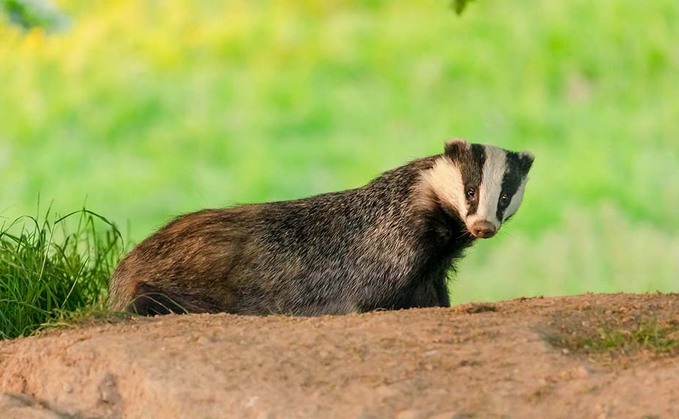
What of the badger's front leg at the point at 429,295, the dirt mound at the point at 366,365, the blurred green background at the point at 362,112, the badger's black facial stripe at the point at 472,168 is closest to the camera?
the dirt mound at the point at 366,365

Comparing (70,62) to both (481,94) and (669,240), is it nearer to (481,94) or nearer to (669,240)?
(481,94)

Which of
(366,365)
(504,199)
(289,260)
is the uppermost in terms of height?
(504,199)

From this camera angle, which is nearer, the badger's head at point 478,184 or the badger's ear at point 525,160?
the badger's head at point 478,184

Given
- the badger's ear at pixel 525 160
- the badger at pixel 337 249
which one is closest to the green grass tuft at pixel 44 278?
the badger at pixel 337 249

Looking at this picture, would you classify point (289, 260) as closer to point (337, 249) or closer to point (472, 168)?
point (337, 249)

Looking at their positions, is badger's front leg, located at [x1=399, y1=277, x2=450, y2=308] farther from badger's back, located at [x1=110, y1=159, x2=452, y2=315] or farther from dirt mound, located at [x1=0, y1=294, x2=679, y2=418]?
dirt mound, located at [x1=0, y1=294, x2=679, y2=418]

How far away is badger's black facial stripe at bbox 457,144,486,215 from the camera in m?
4.54

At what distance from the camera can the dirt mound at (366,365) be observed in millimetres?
3074

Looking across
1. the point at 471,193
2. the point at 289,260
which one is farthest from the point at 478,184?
the point at 289,260

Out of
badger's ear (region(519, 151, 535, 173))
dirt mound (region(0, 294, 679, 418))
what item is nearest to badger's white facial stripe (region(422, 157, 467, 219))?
badger's ear (region(519, 151, 535, 173))

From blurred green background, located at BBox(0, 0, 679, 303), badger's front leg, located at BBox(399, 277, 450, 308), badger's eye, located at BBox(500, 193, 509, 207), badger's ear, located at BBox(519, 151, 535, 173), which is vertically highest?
blurred green background, located at BBox(0, 0, 679, 303)

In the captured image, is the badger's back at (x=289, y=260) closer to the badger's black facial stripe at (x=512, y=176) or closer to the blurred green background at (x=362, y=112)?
the badger's black facial stripe at (x=512, y=176)

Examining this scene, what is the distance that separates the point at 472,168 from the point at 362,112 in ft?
11.3

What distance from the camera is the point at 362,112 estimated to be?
7.97 m
